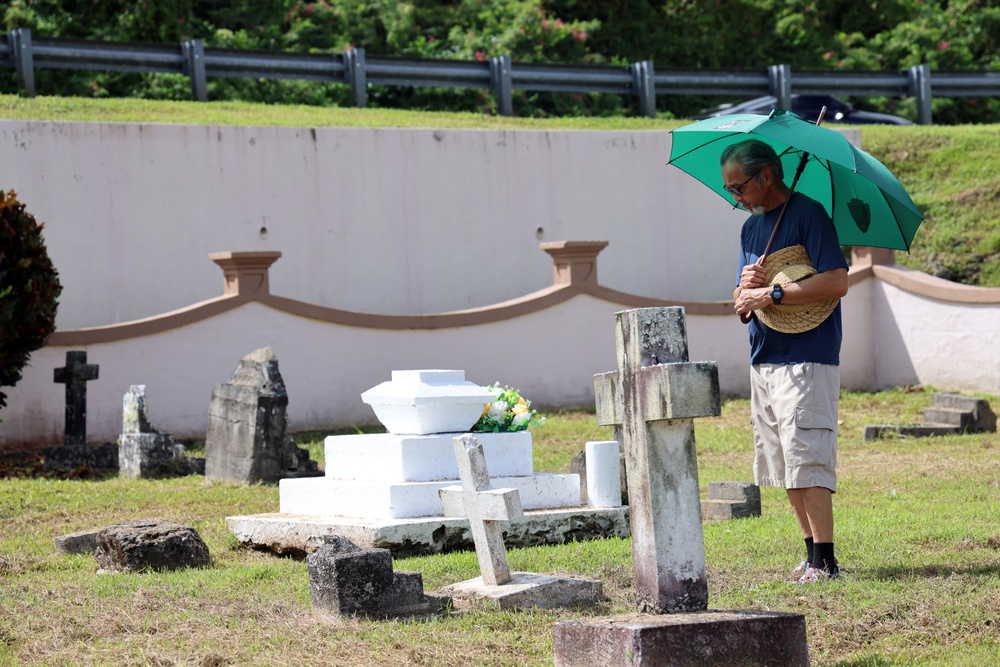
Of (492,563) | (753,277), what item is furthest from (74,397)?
(753,277)

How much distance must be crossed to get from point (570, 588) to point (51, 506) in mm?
5237

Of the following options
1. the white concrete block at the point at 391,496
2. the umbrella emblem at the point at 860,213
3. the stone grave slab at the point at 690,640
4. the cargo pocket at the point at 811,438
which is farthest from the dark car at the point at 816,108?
the stone grave slab at the point at 690,640

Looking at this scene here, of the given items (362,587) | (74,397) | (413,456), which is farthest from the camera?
(74,397)

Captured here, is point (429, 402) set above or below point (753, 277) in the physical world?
below

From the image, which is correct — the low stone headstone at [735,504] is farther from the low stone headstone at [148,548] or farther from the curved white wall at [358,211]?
the curved white wall at [358,211]

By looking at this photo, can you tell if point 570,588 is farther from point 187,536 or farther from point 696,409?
point 187,536

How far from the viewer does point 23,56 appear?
16.3m

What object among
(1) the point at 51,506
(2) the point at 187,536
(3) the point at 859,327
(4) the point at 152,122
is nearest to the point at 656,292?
(3) the point at 859,327

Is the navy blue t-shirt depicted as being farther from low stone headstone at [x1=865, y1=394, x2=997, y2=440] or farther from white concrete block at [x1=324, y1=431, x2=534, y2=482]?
low stone headstone at [x1=865, y1=394, x2=997, y2=440]

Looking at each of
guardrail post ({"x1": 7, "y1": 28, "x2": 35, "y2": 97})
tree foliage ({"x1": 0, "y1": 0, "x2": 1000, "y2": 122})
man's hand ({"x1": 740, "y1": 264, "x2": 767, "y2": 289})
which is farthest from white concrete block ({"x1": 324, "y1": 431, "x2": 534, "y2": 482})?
tree foliage ({"x1": 0, "y1": 0, "x2": 1000, "y2": 122})

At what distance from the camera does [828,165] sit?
6.47 meters

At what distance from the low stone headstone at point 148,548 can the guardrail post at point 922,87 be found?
52.0 feet

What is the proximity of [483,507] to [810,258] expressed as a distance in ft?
5.96

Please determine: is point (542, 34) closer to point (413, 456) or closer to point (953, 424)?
point (953, 424)
